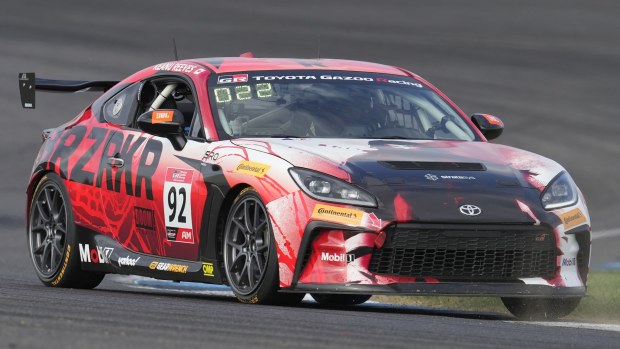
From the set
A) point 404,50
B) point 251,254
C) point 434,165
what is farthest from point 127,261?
point 404,50

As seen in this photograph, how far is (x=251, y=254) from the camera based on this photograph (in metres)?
9.16

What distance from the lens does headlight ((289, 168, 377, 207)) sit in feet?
28.6

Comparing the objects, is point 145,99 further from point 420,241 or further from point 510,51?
point 510,51

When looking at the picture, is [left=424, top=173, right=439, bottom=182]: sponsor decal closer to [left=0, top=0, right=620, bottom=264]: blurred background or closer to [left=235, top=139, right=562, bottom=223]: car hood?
[left=235, top=139, right=562, bottom=223]: car hood

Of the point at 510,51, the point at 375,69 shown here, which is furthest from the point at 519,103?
the point at 375,69

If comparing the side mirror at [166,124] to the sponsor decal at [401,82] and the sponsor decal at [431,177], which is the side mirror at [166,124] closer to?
the sponsor decal at [401,82]

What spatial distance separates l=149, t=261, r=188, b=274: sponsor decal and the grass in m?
1.78

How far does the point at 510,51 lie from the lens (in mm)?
26750

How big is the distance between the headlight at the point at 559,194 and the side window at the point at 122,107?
290 centimetres

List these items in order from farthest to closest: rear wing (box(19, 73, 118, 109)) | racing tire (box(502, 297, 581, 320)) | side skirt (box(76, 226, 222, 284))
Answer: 1. rear wing (box(19, 73, 118, 109))
2. side skirt (box(76, 226, 222, 284))
3. racing tire (box(502, 297, 581, 320))

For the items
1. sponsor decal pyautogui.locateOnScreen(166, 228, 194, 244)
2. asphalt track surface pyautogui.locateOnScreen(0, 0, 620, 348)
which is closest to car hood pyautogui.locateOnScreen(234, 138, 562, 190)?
sponsor decal pyautogui.locateOnScreen(166, 228, 194, 244)

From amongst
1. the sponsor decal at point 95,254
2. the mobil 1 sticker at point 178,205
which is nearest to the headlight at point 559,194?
the mobil 1 sticker at point 178,205

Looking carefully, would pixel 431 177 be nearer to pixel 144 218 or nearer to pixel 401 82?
pixel 401 82

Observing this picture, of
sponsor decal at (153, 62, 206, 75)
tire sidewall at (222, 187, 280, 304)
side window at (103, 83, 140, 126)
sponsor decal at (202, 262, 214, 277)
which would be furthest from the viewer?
side window at (103, 83, 140, 126)
